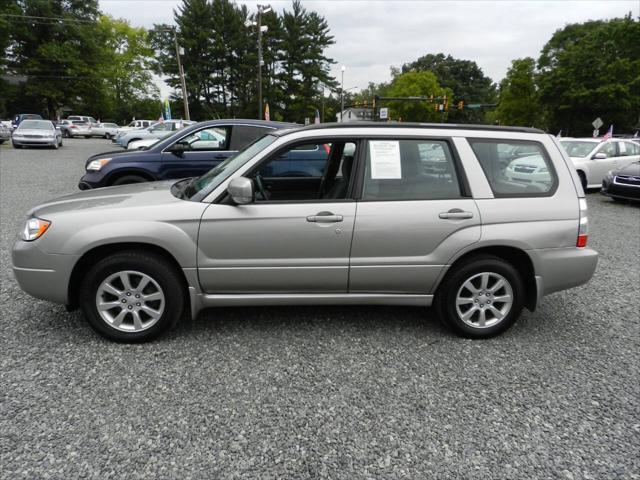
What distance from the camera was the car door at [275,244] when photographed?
3.29 meters

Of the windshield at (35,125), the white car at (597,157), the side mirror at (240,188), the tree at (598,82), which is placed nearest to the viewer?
the side mirror at (240,188)

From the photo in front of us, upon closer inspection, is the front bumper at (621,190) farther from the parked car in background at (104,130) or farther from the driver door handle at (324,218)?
the parked car in background at (104,130)

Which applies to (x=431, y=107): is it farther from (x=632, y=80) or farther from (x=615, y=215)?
(x=615, y=215)

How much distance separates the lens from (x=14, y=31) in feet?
154

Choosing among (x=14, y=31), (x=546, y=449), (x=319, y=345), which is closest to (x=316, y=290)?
(x=319, y=345)

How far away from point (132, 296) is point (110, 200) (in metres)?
0.82

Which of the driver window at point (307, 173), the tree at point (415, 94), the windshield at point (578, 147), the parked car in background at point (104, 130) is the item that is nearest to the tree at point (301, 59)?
the parked car in background at point (104, 130)

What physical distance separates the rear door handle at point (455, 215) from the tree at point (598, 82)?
4568 cm

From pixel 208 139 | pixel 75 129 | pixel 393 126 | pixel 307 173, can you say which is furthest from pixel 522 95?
pixel 393 126

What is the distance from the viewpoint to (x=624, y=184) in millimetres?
11078

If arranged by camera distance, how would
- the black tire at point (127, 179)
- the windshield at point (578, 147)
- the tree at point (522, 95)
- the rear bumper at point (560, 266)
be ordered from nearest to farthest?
1. the rear bumper at point (560, 266)
2. the black tire at point (127, 179)
3. the windshield at point (578, 147)
4. the tree at point (522, 95)

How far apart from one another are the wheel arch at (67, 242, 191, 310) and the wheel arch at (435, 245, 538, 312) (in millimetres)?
2170

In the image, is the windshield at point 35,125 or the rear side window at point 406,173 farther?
the windshield at point 35,125

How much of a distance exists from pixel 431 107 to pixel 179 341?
80119 mm
